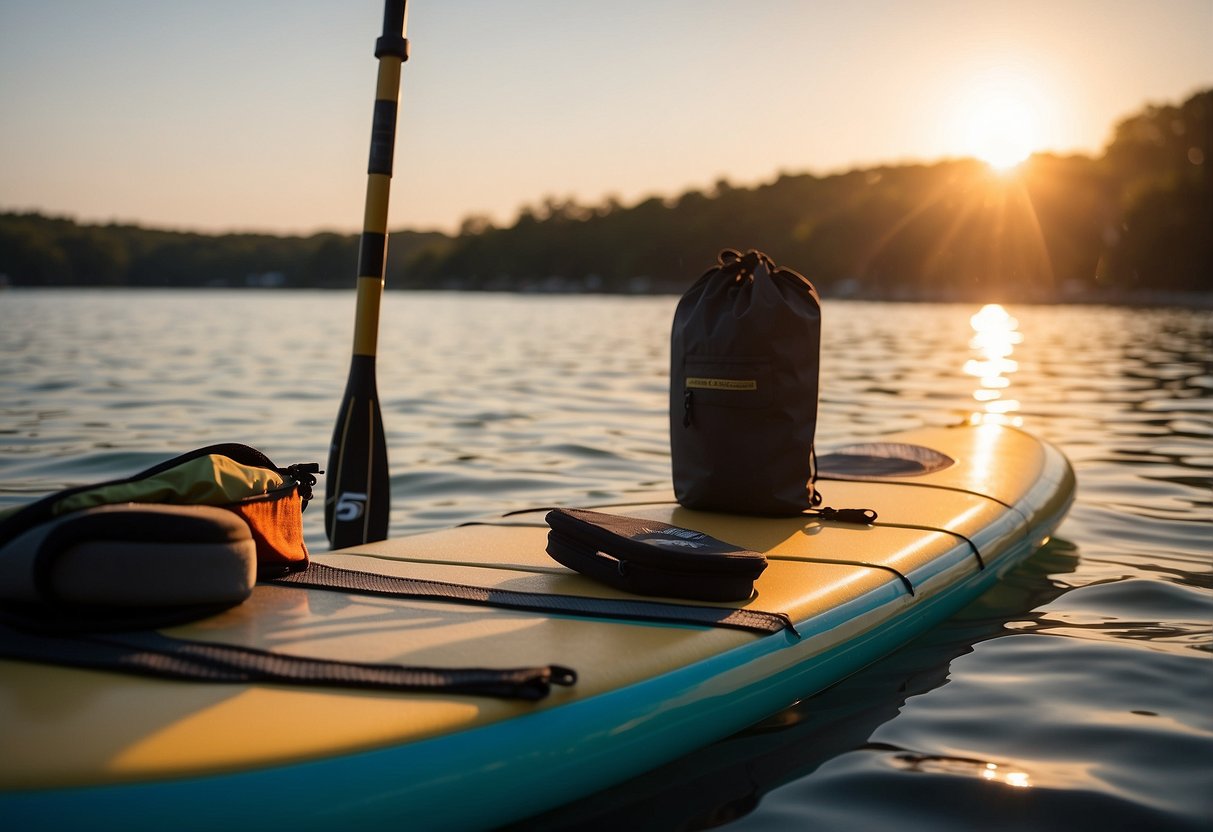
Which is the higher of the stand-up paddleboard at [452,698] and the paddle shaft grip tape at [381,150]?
the paddle shaft grip tape at [381,150]

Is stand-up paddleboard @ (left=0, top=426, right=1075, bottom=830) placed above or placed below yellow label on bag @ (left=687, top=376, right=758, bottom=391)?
below

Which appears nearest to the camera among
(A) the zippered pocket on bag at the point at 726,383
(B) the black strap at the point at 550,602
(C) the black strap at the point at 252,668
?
(C) the black strap at the point at 252,668

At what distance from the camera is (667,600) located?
240 centimetres

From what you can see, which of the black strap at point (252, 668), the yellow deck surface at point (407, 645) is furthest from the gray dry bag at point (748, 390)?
the black strap at point (252, 668)

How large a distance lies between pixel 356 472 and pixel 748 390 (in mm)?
1376

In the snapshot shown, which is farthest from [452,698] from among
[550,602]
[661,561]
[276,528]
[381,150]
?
[381,150]

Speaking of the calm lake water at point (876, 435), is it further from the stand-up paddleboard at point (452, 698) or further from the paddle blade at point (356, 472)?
the paddle blade at point (356, 472)

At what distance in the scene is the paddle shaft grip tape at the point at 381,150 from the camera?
3.67 metres

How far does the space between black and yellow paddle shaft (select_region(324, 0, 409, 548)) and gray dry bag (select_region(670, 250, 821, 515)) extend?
1.05m

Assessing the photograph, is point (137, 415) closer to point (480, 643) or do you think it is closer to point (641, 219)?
point (480, 643)

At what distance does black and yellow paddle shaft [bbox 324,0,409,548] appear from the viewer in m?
3.63

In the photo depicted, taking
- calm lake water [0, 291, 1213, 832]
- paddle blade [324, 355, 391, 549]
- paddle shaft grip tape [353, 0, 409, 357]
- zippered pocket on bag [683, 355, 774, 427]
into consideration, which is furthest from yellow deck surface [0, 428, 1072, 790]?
paddle shaft grip tape [353, 0, 409, 357]

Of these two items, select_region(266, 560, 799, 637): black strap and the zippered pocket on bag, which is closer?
select_region(266, 560, 799, 637): black strap

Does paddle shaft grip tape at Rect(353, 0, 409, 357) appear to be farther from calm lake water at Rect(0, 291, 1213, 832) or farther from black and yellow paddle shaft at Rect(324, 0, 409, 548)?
calm lake water at Rect(0, 291, 1213, 832)
